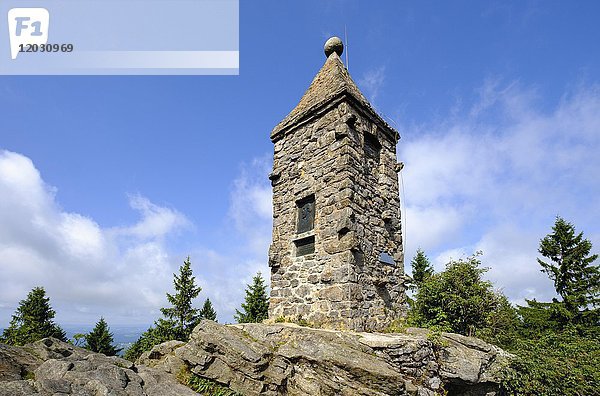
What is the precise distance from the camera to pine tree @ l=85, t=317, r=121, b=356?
853 inches

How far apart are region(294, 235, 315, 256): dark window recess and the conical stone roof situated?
13.1ft

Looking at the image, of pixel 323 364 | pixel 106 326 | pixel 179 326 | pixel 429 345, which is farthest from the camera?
pixel 106 326

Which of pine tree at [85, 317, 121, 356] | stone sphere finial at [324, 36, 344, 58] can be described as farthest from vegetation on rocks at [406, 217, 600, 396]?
pine tree at [85, 317, 121, 356]

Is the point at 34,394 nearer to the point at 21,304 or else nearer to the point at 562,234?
the point at 21,304

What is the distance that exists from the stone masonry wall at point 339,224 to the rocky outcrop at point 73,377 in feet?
12.0

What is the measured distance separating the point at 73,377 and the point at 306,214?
6.28 metres

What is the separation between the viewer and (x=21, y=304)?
69.9ft

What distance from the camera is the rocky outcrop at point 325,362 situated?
5.94 meters

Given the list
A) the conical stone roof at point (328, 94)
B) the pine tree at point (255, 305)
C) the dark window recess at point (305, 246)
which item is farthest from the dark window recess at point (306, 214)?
the pine tree at point (255, 305)

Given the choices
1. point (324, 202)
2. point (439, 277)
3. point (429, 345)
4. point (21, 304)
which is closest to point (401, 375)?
point (429, 345)

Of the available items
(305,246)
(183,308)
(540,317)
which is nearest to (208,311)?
(183,308)

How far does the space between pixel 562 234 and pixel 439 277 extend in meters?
14.8

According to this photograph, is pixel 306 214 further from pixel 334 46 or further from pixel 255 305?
pixel 255 305

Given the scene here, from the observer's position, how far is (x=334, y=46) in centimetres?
1188
